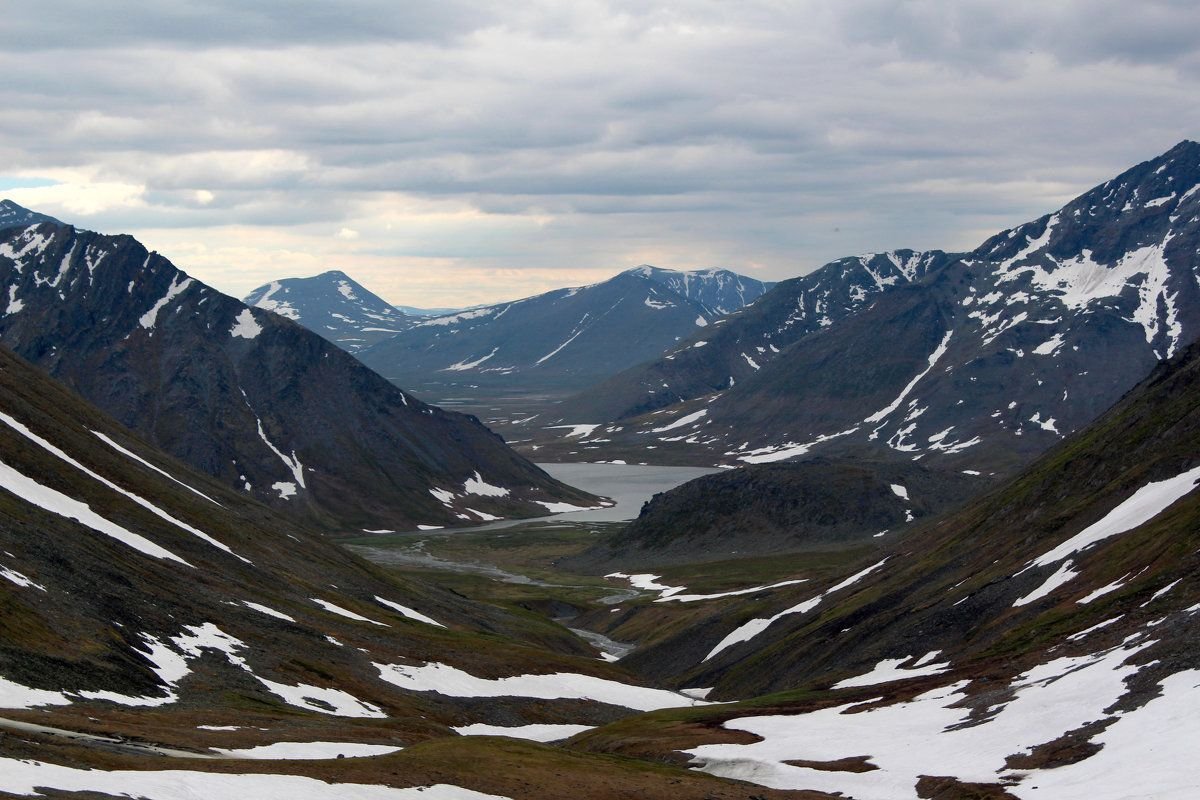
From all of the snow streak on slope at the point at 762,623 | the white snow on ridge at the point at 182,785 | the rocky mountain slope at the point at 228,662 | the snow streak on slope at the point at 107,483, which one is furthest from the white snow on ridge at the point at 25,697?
the snow streak on slope at the point at 762,623

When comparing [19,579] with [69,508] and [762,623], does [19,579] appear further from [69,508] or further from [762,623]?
[762,623]

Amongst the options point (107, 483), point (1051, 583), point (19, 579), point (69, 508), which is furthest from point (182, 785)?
point (107, 483)

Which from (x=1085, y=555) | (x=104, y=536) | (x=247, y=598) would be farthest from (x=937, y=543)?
(x=104, y=536)

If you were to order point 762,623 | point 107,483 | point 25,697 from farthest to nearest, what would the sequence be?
point 762,623 < point 107,483 < point 25,697

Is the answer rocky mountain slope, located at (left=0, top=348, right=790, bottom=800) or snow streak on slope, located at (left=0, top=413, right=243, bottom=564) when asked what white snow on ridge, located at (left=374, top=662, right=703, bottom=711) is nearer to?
rocky mountain slope, located at (left=0, top=348, right=790, bottom=800)

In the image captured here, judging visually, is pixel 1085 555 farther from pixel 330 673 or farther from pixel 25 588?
pixel 25 588

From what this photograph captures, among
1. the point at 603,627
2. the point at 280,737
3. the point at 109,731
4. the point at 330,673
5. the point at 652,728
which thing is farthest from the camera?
the point at 603,627
